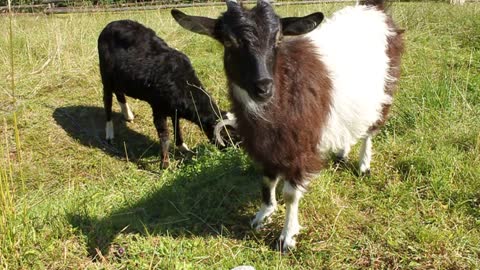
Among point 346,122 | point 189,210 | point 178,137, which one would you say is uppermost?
point 346,122

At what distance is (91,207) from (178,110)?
2040 millimetres

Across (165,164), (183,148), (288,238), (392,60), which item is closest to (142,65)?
(183,148)

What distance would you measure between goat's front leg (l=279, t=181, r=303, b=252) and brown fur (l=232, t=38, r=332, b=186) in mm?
69

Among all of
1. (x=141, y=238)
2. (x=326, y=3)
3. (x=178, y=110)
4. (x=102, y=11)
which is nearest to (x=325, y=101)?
(x=141, y=238)

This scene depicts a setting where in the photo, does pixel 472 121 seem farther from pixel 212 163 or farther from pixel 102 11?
pixel 102 11

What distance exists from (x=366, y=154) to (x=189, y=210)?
1617 mm

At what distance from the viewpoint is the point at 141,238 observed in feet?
10.5

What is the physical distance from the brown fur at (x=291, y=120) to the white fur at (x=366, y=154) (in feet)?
3.04

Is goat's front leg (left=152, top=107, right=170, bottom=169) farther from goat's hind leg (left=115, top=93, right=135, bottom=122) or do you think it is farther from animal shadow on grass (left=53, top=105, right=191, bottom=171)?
goat's hind leg (left=115, top=93, right=135, bottom=122)

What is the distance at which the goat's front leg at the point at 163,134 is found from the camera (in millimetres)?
5328

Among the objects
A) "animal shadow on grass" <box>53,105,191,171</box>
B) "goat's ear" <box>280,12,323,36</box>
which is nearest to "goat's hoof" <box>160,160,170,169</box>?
"animal shadow on grass" <box>53,105,191,171</box>

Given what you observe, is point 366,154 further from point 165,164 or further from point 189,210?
point 165,164

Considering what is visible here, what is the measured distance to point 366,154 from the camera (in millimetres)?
3967

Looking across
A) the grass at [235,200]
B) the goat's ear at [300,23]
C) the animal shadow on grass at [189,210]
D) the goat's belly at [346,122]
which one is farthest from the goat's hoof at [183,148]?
the goat's ear at [300,23]
